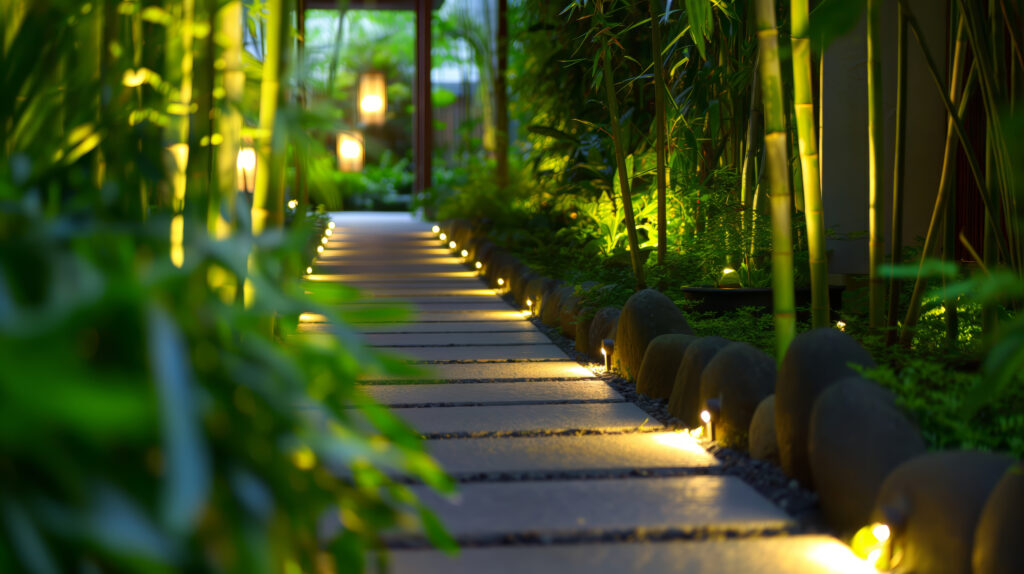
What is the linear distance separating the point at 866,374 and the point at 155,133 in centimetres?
117

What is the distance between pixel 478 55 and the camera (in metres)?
9.21

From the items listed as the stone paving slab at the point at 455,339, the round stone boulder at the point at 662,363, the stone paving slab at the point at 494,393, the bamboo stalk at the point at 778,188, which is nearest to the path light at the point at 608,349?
the stone paving slab at the point at 494,393

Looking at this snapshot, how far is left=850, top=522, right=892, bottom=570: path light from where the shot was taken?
1248 millimetres

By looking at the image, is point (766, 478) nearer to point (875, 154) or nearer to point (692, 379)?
point (692, 379)

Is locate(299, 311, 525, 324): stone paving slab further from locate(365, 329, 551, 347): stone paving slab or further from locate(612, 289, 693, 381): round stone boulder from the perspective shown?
locate(612, 289, 693, 381): round stone boulder

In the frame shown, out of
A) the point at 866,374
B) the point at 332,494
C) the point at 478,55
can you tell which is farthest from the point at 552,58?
the point at 332,494

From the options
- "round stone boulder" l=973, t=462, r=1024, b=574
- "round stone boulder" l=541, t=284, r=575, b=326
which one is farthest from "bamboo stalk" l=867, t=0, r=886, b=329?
"round stone boulder" l=541, t=284, r=575, b=326

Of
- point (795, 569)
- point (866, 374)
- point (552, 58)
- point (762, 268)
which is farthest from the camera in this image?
point (552, 58)

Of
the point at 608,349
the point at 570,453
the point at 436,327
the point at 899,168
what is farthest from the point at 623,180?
the point at 570,453

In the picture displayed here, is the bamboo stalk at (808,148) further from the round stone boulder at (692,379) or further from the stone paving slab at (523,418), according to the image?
the stone paving slab at (523,418)

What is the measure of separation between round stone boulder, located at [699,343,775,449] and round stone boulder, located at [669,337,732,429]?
104mm

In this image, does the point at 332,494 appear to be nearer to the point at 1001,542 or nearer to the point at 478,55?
the point at 1001,542

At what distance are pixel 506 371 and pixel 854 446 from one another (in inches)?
63.7

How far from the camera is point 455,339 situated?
3607 mm
